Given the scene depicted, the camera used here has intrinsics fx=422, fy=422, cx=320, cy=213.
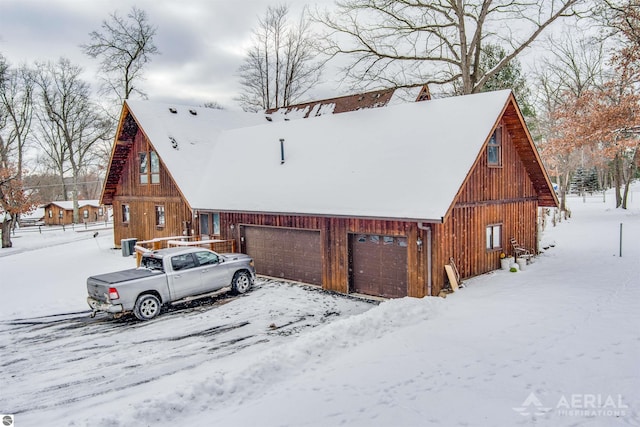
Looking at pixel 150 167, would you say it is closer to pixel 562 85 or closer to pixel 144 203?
pixel 144 203

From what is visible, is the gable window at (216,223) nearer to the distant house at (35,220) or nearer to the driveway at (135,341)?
the driveway at (135,341)

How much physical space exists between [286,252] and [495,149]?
26.5ft

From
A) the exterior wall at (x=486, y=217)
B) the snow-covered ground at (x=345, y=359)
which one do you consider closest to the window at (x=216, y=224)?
the snow-covered ground at (x=345, y=359)

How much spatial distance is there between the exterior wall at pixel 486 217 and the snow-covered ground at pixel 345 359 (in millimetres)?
784

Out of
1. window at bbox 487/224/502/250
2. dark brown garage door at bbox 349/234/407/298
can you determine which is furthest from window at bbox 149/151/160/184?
window at bbox 487/224/502/250

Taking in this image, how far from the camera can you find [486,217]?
13.7 metres

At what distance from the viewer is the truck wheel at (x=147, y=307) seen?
11406 millimetres

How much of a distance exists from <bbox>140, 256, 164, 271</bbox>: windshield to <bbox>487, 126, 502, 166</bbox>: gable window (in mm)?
10706

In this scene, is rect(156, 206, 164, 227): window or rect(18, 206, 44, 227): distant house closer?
rect(156, 206, 164, 227): window

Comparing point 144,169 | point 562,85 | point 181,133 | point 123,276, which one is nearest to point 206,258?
point 123,276

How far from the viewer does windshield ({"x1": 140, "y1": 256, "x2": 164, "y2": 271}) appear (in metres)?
12.4

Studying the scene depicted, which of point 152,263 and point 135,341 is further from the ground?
point 152,263

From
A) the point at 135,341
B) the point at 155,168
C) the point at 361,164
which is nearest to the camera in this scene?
the point at 135,341

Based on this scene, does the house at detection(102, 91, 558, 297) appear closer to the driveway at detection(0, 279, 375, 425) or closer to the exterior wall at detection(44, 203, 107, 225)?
the driveway at detection(0, 279, 375, 425)
